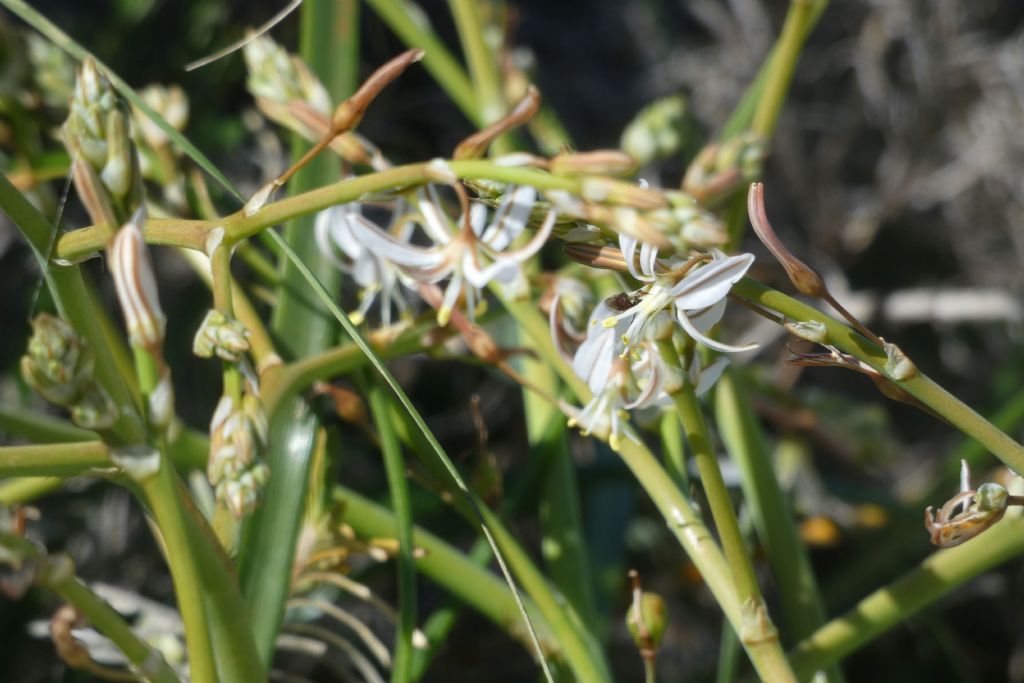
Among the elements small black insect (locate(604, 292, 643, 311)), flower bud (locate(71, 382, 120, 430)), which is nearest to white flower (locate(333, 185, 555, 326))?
small black insect (locate(604, 292, 643, 311))

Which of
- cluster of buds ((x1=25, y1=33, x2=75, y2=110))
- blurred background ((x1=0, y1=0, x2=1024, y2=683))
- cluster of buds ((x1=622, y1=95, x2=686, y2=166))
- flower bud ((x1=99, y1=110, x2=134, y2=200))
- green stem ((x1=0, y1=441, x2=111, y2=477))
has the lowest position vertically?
blurred background ((x1=0, y1=0, x2=1024, y2=683))

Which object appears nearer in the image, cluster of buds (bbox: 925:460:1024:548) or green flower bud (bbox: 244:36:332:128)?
cluster of buds (bbox: 925:460:1024:548)

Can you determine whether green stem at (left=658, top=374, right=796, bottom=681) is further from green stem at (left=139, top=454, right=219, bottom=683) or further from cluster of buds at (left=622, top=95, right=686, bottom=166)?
cluster of buds at (left=622, top=95, right=686, bottom=166)

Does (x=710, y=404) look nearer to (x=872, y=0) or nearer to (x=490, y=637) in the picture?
(x=490, y=637)

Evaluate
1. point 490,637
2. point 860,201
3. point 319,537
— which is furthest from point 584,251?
point 860,201

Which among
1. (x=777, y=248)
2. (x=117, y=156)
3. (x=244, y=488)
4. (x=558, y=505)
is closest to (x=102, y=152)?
(x=117, y=156)

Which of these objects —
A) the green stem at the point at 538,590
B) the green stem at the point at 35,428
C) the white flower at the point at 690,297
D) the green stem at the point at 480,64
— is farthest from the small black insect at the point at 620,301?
the green stem at the point at 480,64

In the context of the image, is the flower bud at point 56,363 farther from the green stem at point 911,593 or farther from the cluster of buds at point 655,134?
the cluster of buds at point 655,134

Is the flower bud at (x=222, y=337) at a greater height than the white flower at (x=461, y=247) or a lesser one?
greater
